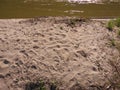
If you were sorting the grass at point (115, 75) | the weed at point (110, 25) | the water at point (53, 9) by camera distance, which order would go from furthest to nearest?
1. the water at point (53, 9)
2. the weed at point (110, 25)
3. the grass at point (115, 75)

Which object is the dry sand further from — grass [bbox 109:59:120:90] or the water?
the water

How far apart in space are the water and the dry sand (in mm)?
1460

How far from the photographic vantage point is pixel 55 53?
15.9ft

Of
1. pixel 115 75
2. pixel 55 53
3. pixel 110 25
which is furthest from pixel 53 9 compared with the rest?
pixel 115 75

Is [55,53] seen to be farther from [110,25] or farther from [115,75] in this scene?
[110,25]

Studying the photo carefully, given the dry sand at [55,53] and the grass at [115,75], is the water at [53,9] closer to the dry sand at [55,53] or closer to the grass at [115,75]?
the dry sand at [55,53]

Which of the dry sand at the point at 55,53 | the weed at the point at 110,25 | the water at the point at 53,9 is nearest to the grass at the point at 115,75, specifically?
the dry sand at the point at 55,53

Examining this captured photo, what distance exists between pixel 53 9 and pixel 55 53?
2.99 metres

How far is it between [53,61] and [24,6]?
3.53 metres

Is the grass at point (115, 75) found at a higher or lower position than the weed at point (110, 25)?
lower

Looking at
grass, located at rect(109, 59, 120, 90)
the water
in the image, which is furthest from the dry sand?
the water

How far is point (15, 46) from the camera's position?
5.05 metres

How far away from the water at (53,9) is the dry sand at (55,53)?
1.46 metres

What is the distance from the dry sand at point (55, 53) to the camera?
443 cm
